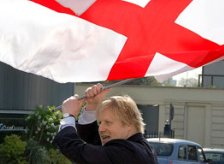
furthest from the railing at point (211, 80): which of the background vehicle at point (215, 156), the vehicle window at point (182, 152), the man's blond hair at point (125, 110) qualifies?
the man's blond hair at point (125, 110)

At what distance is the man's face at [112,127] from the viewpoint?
3.40 m

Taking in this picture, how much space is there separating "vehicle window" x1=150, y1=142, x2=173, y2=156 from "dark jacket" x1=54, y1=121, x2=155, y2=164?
14203 mm

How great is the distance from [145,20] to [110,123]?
0.75 metres

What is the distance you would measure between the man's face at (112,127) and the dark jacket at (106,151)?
Result: 43 mm

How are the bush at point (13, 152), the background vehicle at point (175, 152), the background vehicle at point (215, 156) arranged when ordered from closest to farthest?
the bush at point (13, 152) < the background vehicle at point (175, 152) < the background vehicle at point (215, 156)

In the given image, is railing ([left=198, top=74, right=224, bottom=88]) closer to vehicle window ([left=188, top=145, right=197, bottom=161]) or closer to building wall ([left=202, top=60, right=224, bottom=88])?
building wall ([left=202, top=60, right=224, bottom=88])

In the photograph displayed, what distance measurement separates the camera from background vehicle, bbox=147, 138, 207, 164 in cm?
1739

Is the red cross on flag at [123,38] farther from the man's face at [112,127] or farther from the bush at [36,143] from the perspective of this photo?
the bush at [36,143]

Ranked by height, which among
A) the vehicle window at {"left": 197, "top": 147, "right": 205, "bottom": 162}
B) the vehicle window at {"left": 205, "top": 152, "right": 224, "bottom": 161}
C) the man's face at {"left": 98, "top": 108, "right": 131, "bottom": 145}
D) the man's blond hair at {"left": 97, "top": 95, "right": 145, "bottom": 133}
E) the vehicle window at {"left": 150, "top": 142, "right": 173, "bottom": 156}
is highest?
the man's blond hair at {"left": 97, "top": 95, "right": 145, "bottom": 133}

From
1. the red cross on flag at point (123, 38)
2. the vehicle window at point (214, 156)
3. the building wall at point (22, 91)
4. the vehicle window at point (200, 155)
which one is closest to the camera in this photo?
the red cross on flag at point (123, 38)

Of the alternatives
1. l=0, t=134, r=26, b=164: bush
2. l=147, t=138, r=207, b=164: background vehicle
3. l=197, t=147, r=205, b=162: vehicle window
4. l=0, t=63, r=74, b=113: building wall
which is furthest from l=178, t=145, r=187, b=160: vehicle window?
l=0, t=134, r=26, b=164: bush

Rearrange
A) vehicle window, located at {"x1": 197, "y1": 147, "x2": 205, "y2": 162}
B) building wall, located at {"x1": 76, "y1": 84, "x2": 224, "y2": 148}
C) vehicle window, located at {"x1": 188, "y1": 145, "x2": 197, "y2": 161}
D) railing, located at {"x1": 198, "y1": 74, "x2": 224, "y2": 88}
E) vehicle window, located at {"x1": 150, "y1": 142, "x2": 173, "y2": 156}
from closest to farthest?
vehicle window, located at {"x1": 150, "y1": 142, "x2": 173, "y2": 156} → vehicle window, located at {"x1": 188, "y1": 145, "x2": 197, "y2": 161} → vehicle window, located at {"x1": 197, "y1": 147, "x2": 205, "y2": 162} → building wall, located at {"x1": 76, "y1": 84, "x2": 224, "y2": 148} → railing, located at {"x1": 198, "y1": 74, "x2": 224, "y2": 88}

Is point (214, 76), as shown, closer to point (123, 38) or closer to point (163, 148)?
point (163, 148)

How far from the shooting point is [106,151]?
328 centimetres
